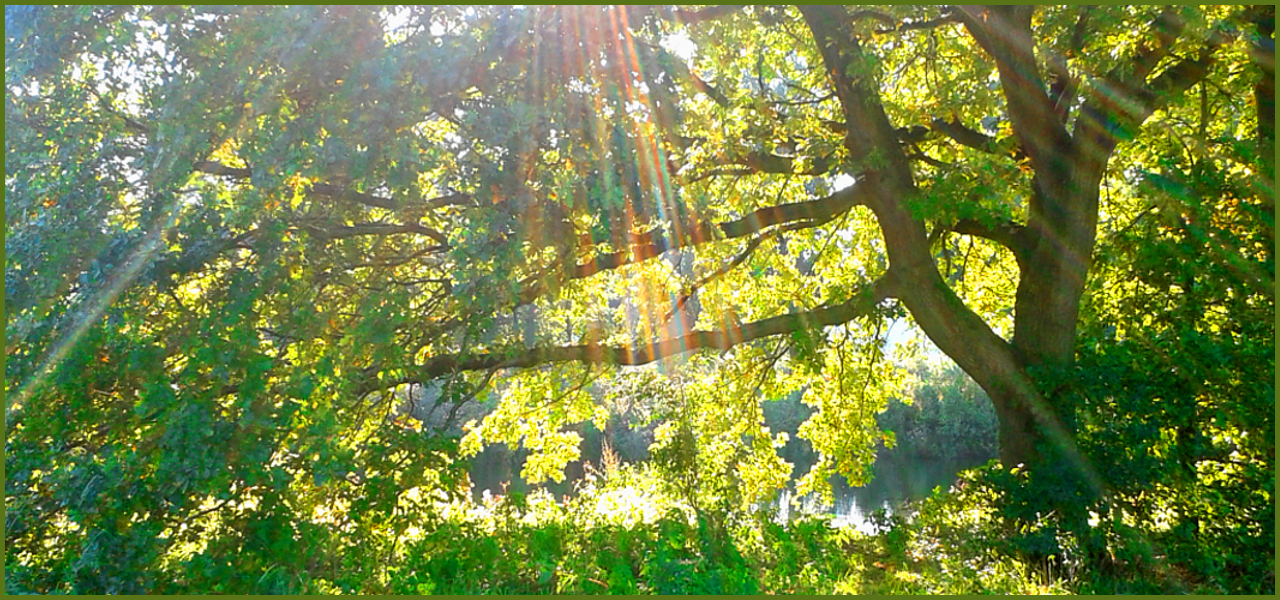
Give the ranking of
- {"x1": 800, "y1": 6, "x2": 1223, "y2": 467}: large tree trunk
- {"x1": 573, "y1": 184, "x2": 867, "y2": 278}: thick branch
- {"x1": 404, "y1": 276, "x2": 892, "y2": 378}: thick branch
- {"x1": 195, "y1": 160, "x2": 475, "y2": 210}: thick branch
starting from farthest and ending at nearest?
{"x1": 404, "y1": 276, "x2": 892, "y2": 378}: thick branch < {"x1": 800, "y1": 6, "x2": 1223, "y2": 467}: large tree trunk < {"x1": 573, "y1": 184, "x2": 867, "y2": 278}: thick branch < {"x1": 195, "y1": 160, "x2": 475, "y2": 210}: thick branch

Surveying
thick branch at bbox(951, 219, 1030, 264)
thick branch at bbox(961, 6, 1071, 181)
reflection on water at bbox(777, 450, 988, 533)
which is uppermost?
thick branch at bbox(961, 6, 1071, 181)

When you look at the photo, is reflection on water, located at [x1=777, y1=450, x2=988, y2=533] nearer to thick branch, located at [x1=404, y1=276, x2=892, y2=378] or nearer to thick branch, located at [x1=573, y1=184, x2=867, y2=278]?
thick branch, located at [x1=404, y1=276, x2=892, y2=378]

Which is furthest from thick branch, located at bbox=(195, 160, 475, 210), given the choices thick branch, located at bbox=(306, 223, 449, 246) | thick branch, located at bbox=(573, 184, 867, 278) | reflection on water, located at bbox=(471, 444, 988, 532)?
reflection on water, located at bbox=(471, 444, 988, 532)

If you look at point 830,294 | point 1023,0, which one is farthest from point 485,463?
point 1023,0

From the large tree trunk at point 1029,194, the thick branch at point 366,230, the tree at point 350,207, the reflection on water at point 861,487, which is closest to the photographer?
the tree at point 350,207

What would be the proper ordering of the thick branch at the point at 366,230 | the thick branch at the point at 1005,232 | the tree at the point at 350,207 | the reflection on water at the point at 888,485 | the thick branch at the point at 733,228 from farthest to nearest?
1. the reflection on water at the point at 888,485
2. the thick branch at the point at 1005,232
3. the thick branch at the point at 733,228
4. the thick branch at the point at 366,230
5. the tree at the point at 350,207

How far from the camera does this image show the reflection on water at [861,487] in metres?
14.2

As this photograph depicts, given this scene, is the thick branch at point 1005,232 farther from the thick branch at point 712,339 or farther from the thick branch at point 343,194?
the thick branch at point 343,194

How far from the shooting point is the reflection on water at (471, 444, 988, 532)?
46.6 ft

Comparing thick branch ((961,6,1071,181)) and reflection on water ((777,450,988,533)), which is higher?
thick branch ((961,6,1071,181))

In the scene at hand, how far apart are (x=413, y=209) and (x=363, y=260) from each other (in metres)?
0.60

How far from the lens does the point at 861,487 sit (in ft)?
50.0

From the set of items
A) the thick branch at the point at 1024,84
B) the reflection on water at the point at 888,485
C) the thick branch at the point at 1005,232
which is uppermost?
the thick branch at the point at 1024,84

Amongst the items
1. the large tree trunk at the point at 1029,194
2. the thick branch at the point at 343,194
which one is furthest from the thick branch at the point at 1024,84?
the thick branch at the point at 343,194
